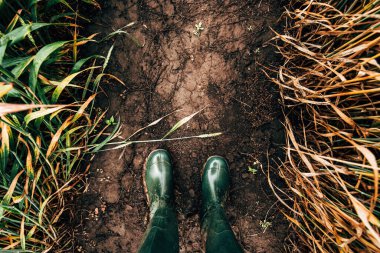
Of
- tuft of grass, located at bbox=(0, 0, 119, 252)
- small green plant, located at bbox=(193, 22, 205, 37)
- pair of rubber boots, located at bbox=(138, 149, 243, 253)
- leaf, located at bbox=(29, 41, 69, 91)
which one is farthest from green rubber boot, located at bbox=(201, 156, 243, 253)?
leaf, located at bbox=(29, 41, 69, 91)

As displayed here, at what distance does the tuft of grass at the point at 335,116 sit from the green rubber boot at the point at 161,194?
64 centimetres

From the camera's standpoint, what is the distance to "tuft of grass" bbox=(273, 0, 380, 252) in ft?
3.45

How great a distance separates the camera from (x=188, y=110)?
5.27ft

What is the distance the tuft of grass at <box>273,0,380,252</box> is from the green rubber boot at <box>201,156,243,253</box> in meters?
0.35

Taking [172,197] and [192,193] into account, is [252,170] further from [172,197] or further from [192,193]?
[172,197]

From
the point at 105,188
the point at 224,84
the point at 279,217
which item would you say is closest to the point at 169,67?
the point at 224,84

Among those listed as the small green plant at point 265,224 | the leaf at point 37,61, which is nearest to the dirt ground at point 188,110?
the small green plant at point 265,224

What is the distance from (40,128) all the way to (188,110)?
34.1 inches

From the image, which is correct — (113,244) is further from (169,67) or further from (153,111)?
(169,67)

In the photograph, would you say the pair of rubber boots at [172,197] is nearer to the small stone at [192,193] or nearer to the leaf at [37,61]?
the small stone at [192,193]

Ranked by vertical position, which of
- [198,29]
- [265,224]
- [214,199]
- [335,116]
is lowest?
[265,224]

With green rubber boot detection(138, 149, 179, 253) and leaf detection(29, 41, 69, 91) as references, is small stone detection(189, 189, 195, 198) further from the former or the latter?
leaf detection(29, 41, 69, 91)

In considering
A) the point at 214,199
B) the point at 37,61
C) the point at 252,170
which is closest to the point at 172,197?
the point at 214,199

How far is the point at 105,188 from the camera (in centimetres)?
162
